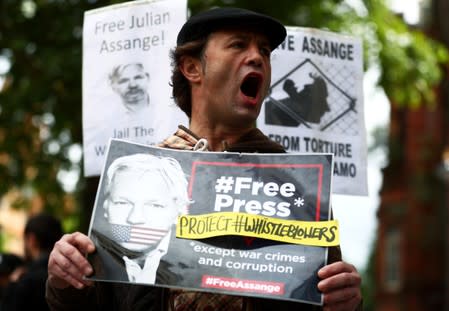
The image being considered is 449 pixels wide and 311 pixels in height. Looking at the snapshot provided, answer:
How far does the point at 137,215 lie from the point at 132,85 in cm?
221

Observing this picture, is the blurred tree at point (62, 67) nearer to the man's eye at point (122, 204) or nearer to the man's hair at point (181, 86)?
the man's hair at point (181, 86)

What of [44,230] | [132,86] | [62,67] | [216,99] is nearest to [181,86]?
[216,99]

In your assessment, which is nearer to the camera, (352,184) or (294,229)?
(294,229)

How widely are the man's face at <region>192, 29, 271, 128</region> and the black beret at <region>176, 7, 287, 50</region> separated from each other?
2 cm

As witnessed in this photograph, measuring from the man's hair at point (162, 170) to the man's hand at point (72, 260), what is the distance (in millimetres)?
186

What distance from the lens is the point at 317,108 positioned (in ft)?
16.6

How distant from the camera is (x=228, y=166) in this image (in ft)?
9.66

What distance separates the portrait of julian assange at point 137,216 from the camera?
9.21ft

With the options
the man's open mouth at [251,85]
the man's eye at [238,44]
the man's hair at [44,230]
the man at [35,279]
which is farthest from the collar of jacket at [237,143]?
the man's hair at [44,230]

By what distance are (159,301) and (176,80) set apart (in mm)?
856

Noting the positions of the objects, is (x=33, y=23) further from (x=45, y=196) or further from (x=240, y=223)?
(x=240, y=223)

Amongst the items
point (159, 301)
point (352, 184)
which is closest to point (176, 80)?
point (159, 301)

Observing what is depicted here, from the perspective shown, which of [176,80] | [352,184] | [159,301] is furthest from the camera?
[352,184]

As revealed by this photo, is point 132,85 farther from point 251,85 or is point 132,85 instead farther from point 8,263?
point 8,263
